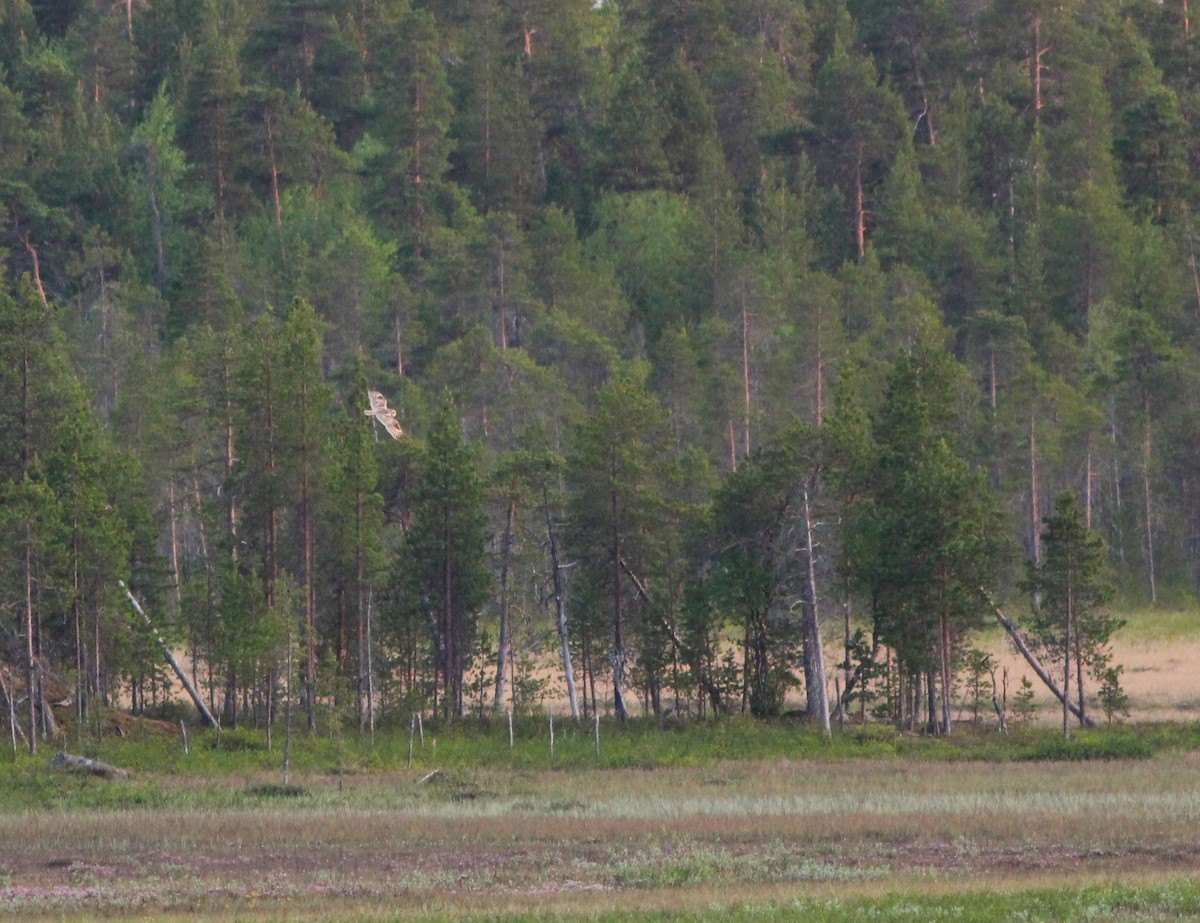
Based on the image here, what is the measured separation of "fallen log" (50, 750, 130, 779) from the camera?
41562mm

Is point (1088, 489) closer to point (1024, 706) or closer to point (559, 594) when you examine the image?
point (1024, 706)

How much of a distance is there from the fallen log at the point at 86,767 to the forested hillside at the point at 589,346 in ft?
12.0

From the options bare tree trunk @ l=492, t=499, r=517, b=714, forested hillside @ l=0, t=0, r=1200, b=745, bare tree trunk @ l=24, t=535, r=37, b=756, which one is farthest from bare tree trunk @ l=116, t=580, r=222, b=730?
bare tree trunk @ l=492, t=499, r=517, b=714

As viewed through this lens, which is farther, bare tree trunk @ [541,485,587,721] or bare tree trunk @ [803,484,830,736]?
bare tree trunk @ [541,485,587,721]

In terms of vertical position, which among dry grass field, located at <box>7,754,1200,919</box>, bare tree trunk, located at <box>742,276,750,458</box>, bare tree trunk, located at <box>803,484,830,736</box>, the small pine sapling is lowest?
dry grass field, located at <box>7,754,1200,919</box>

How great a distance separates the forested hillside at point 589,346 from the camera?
4975 cm

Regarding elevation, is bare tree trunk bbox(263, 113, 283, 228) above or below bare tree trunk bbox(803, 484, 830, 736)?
above

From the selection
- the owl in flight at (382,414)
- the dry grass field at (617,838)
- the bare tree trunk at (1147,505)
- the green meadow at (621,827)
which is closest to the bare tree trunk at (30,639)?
the green meadow at (621,827)

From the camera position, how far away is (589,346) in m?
79.4

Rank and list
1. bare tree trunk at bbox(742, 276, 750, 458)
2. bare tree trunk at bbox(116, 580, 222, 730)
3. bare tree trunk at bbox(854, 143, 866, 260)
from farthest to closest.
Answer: bare tree trunk at bbox(854, 143, 866, 260)
bare tree trunk at bbox(742, 276, 750, 458)
bare tree trunk at bbox(116, 580, 222, 730)

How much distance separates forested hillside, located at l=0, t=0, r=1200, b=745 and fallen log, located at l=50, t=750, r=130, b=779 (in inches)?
143

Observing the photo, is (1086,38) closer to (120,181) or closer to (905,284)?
(905,284)

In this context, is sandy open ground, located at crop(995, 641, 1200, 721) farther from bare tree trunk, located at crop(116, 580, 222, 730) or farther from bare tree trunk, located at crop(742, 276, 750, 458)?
bare tree trunk, located at crop(116, 580, 222, 730)

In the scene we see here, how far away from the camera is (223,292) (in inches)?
3095
